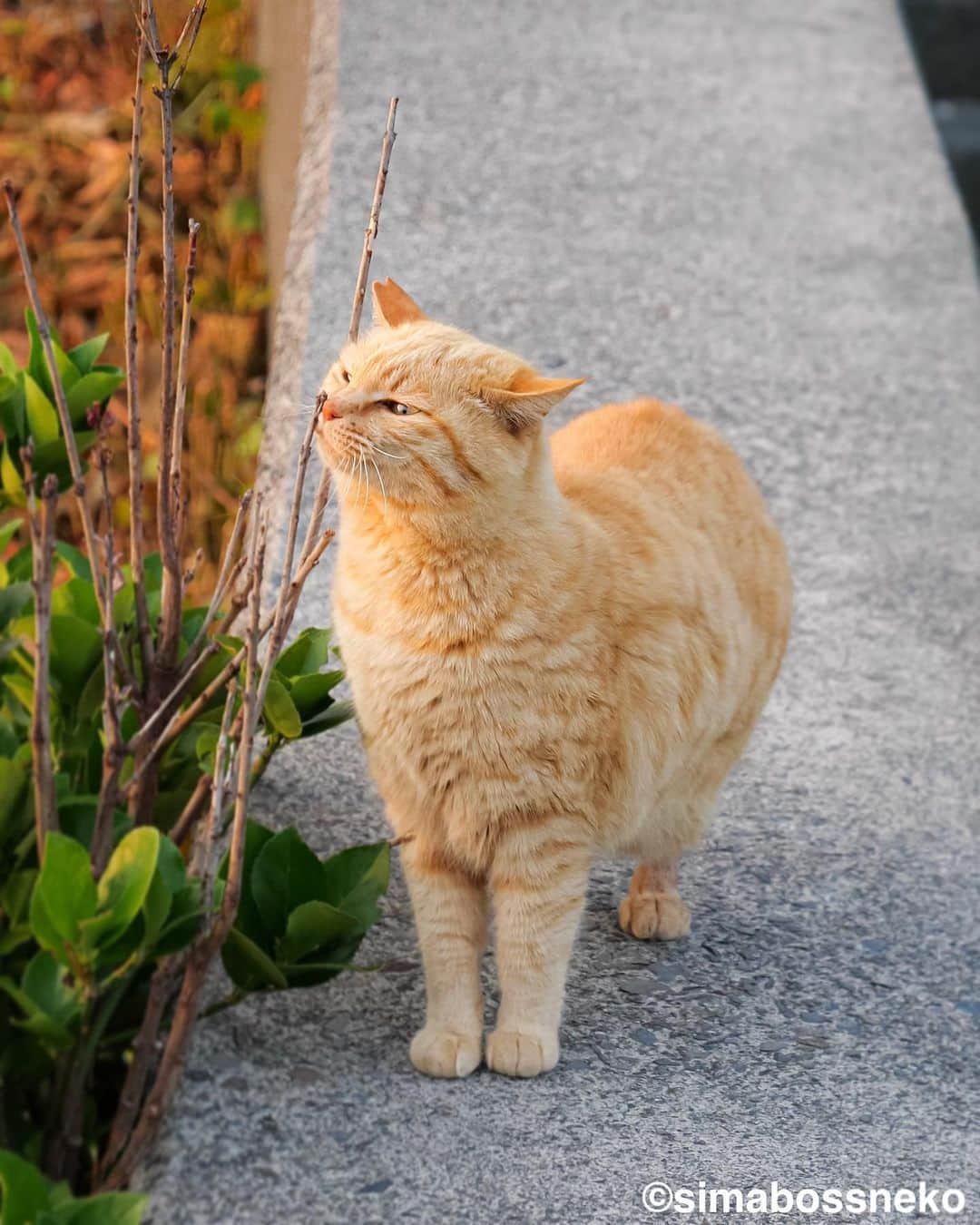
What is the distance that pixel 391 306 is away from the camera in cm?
180

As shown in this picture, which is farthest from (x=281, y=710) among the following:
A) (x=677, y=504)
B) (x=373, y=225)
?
(x=677, y=504)

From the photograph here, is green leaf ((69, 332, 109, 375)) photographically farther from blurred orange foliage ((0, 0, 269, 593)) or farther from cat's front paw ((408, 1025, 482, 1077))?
blurred orange foliage ((0, 0, 269, 593))

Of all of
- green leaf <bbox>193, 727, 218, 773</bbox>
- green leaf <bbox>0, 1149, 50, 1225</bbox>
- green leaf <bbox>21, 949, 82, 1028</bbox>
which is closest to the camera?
green leaf <bbox>0, 1149, 50, 1225</bbox>

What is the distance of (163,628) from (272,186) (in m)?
3.09

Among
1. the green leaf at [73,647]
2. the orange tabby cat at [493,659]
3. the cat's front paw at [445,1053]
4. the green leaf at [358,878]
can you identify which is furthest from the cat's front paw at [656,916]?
the green leaf at [73,647]

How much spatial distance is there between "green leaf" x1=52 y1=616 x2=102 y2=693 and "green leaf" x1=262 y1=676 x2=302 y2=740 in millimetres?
229

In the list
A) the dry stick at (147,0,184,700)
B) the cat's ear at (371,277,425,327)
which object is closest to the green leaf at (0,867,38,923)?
the dry stick at (147,0,184,700)

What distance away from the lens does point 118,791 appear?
4.67 ft

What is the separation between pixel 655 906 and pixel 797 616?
0.97 meters

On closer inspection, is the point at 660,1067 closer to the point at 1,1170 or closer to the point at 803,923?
the point at 803,923

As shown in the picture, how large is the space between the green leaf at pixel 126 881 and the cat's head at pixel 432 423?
47 cm

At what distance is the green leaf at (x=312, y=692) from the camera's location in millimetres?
1669

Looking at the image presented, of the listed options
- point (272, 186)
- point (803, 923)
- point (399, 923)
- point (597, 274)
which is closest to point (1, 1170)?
point (399, 923)

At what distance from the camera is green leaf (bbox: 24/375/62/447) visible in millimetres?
1792
